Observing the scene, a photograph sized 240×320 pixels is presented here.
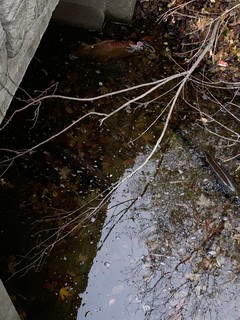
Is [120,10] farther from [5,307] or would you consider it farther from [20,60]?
[5,307]

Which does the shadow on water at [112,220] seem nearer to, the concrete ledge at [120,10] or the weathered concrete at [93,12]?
the weathered concrete at [93,12]

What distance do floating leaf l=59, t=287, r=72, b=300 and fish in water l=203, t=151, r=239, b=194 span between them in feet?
7.19

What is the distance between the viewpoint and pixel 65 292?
4656 millimetres

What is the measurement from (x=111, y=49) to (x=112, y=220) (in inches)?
102

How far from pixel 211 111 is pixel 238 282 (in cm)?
227

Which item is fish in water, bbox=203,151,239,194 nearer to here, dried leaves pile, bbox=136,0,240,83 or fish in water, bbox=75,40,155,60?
dried leaves pile, bbox=136,0,240,83

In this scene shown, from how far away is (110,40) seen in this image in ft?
21.8

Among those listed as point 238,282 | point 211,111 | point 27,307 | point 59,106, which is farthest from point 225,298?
point 59,106

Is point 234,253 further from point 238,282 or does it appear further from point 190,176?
point 190,176

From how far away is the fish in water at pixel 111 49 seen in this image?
256 inches

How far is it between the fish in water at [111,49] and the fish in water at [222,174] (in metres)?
1.91

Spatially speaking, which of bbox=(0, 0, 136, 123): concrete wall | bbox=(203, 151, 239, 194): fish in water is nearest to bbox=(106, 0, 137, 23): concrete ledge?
bbox=(203, 151, 239, 194): fish in water

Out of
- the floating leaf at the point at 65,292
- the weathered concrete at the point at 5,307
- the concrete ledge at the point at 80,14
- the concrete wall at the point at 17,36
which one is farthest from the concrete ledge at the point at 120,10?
the weathered concrete at the point at 5,307

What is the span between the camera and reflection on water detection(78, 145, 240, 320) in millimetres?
4719
